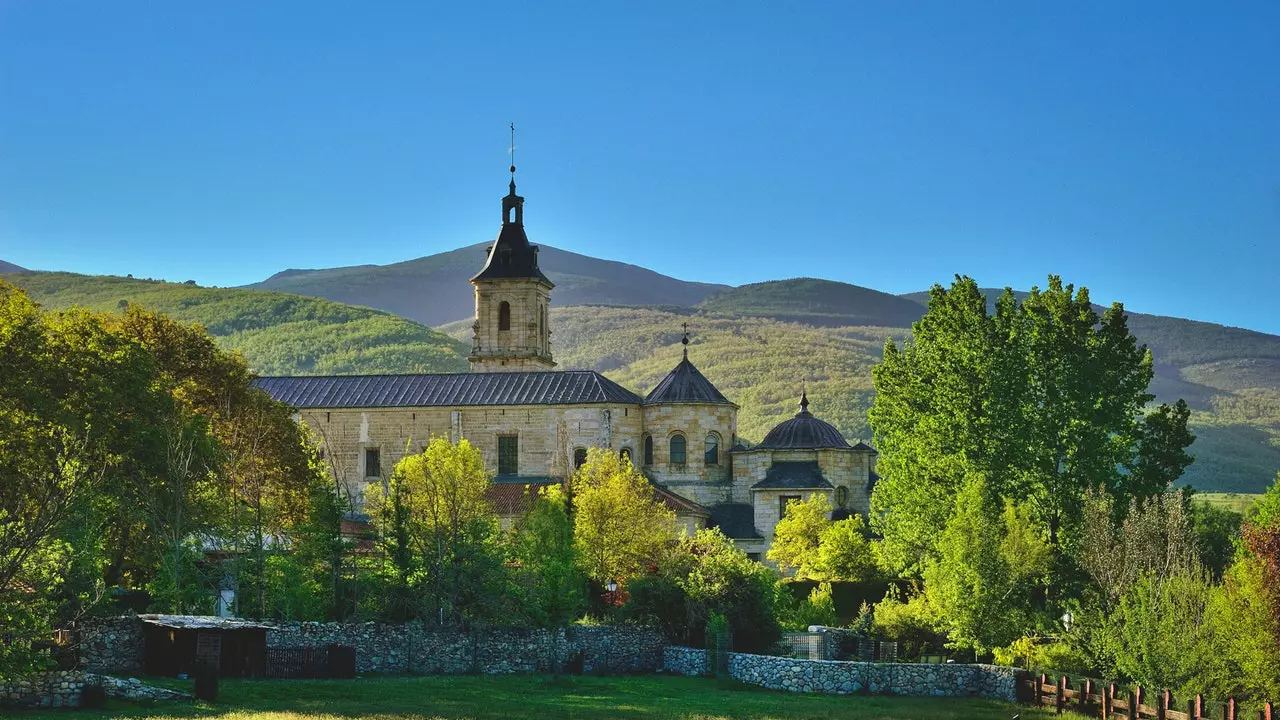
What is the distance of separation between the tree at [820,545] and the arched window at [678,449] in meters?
6.10

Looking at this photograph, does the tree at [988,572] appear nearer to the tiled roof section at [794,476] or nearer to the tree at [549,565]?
the tree at [549,565]

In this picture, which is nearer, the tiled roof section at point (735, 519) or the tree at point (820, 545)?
the tree at point (820, 545)

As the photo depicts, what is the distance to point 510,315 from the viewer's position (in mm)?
81500

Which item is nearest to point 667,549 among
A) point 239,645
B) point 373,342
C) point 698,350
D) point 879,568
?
point 879,568

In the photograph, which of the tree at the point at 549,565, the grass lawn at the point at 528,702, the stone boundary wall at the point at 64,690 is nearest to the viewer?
the stone boundary wall at the point at 64,690

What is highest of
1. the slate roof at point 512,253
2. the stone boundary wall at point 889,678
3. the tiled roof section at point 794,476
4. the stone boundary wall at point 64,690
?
the slate roof at point 512,253

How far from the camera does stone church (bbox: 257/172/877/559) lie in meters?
66.9

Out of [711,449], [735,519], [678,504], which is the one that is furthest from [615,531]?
[711,449]

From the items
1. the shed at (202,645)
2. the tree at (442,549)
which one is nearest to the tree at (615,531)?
the tree at (442,549)

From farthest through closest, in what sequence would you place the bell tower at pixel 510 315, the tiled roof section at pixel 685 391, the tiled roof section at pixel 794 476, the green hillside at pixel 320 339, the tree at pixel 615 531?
1. the green hillside at pixel 320 339
2. the bell tower at pixel 510 315
3. the tiled roof section at pixel 685 391
4. the tiled roof section at pixel 794 476
5. the tree at pixel 615 531

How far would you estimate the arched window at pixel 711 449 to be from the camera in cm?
6925

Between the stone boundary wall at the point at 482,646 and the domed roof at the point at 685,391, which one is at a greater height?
the domed roof at the point at 685,391

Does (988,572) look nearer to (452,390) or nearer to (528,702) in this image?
(528,702)

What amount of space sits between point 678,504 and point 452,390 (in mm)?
13795
